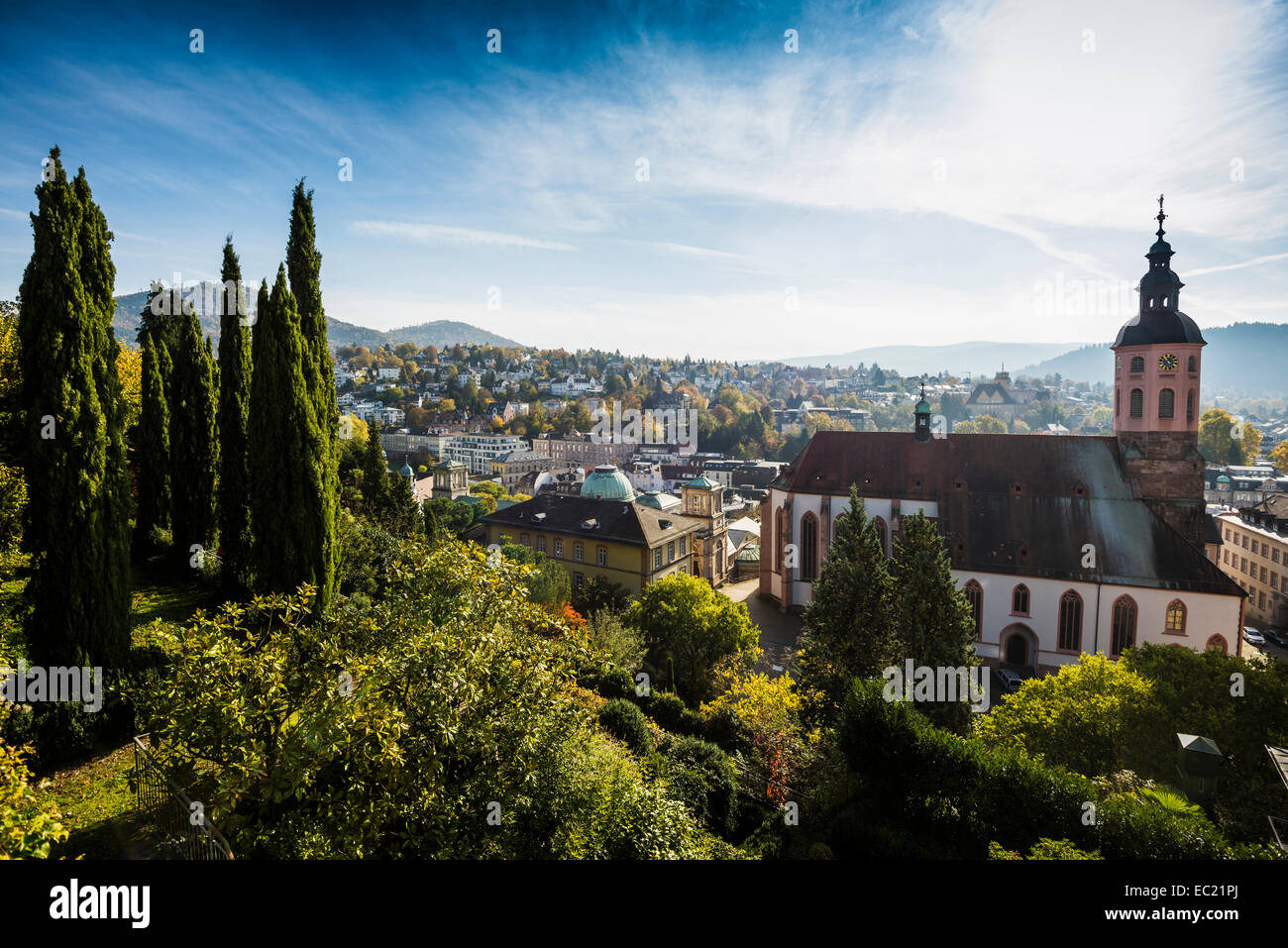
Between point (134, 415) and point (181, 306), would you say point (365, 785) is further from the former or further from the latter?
point (134, 415)

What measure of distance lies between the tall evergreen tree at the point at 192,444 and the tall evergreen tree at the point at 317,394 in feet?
11.8

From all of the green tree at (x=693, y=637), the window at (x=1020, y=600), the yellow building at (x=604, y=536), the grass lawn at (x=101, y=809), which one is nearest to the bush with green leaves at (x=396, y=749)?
the grass lawn at (x=101, y=809)

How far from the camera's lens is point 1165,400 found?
110 feet

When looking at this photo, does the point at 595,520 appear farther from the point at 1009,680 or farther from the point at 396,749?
the point at 396,749

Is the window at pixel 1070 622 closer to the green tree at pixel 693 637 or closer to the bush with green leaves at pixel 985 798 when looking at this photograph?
the green tree at pixel 693 637

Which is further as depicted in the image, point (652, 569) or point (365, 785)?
point (652, 569)

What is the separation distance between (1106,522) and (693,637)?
21.8 m

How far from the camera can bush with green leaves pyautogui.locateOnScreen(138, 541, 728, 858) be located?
27.4 feet

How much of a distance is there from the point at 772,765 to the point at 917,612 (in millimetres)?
8221

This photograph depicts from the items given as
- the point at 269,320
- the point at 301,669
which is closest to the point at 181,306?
the point at 269,320

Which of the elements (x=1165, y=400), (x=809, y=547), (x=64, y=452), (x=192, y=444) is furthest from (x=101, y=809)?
(x=1165, y=400)

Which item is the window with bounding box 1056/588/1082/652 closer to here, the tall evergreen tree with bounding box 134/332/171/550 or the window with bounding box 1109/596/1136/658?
the window with bounding box 1109/596/1136/658

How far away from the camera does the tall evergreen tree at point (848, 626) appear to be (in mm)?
25625
